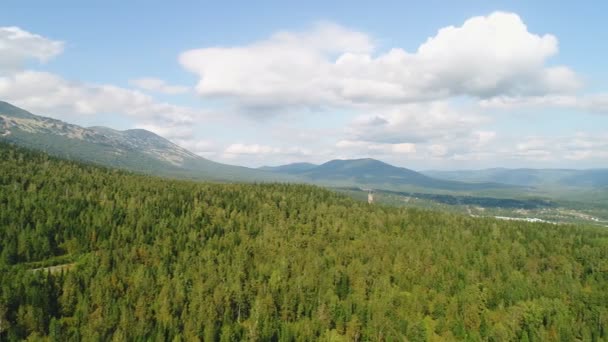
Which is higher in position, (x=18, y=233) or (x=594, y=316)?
(x=18, y=233)

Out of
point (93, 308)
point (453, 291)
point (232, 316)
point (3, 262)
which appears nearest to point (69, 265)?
point (3, 262)

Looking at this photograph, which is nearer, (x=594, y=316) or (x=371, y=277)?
(x=594, y=316)

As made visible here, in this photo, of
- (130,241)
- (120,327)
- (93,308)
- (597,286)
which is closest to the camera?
(120,327)

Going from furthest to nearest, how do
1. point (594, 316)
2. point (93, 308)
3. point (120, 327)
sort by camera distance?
point (594, 316), point (93, 308), point (120, 327)

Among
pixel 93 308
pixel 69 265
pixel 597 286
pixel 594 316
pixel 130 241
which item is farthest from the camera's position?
pixel 130 241

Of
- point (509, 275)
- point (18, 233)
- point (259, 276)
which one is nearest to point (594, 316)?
point (509, 275)

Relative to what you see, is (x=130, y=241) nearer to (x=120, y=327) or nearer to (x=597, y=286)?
(x=120, y=327)

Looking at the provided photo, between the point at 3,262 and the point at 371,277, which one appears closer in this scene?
the point at 3,262

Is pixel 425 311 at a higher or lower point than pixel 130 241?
lower

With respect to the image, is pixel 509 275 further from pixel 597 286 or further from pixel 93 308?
pixel 93 308
